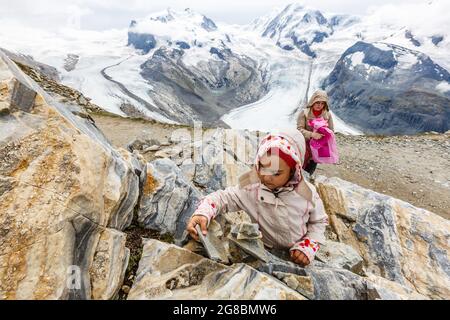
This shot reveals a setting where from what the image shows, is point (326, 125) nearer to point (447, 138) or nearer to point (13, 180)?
point (13, 180)

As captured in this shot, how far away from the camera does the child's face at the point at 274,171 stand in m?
4.01

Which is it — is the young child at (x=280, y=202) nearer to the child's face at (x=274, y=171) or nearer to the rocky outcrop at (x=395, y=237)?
the child's face at (x=274, y=171)

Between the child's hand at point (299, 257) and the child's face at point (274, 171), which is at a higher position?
the child's face at point (274, 171)

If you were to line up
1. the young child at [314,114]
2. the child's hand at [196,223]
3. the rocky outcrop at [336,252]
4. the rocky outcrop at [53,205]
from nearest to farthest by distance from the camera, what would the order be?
1. the rocky outcrop at [53,205]
2. the rocky outcrop at [336,252]
3. the child's hand at [196,223]
4. the young child at [314,114]

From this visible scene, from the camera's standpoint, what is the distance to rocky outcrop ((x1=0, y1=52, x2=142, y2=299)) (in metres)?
3.31

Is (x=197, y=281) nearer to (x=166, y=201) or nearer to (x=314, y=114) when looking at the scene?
(x=166, y=201)

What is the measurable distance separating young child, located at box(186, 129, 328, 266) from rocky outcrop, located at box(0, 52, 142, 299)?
115 centimetres

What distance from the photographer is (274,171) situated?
4043mm

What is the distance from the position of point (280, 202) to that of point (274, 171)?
479 mm

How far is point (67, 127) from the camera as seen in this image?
4.46 meters

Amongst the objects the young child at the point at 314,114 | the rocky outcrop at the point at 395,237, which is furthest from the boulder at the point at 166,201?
the rocky outcrop at the point at 395,237

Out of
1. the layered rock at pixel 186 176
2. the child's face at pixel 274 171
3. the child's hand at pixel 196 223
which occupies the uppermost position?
the child's face at pixel 274 171

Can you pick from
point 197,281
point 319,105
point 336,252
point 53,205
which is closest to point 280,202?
point 197,281

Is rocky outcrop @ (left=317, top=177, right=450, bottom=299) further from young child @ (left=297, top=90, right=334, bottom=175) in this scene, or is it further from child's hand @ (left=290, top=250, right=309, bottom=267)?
child's hand @ (left=290, top=250, right=309, bottom=267)
